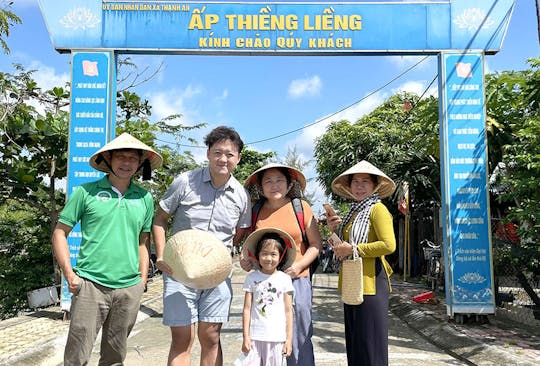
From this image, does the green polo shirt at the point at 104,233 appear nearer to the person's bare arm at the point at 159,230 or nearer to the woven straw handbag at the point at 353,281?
the person's bare arm at the point at 159,230

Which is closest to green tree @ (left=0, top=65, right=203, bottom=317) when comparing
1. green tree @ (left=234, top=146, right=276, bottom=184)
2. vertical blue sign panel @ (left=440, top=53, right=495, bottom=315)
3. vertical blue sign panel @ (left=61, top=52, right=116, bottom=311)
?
vertical blue sign panel @ (left=61, top=52, right=116, bottom=311)

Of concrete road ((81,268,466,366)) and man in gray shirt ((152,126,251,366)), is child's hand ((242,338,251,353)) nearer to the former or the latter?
man in gray shirt ((152,126,251,366))

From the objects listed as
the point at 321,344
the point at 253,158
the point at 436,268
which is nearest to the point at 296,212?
the point at 321,344

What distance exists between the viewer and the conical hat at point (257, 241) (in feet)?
10.2

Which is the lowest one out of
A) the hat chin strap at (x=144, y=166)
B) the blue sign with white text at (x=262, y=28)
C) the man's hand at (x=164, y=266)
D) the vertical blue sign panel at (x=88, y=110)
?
the man's hand at (x=164, y=266)

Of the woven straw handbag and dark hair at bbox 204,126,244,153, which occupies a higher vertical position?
dark hair at bbox 204,126,244,153

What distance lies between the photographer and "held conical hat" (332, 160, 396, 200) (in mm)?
3312

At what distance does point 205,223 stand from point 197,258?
0.36 m

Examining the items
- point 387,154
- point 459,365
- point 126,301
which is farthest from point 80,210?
point 387,154

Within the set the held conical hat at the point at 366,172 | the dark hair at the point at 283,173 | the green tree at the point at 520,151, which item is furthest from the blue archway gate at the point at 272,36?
the dark hair at the point at 283,173

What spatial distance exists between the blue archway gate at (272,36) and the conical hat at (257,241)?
4.21 m

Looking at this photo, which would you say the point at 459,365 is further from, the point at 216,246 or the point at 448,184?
the point at 216,246

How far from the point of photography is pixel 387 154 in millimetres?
15930

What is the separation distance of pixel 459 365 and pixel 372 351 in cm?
220
